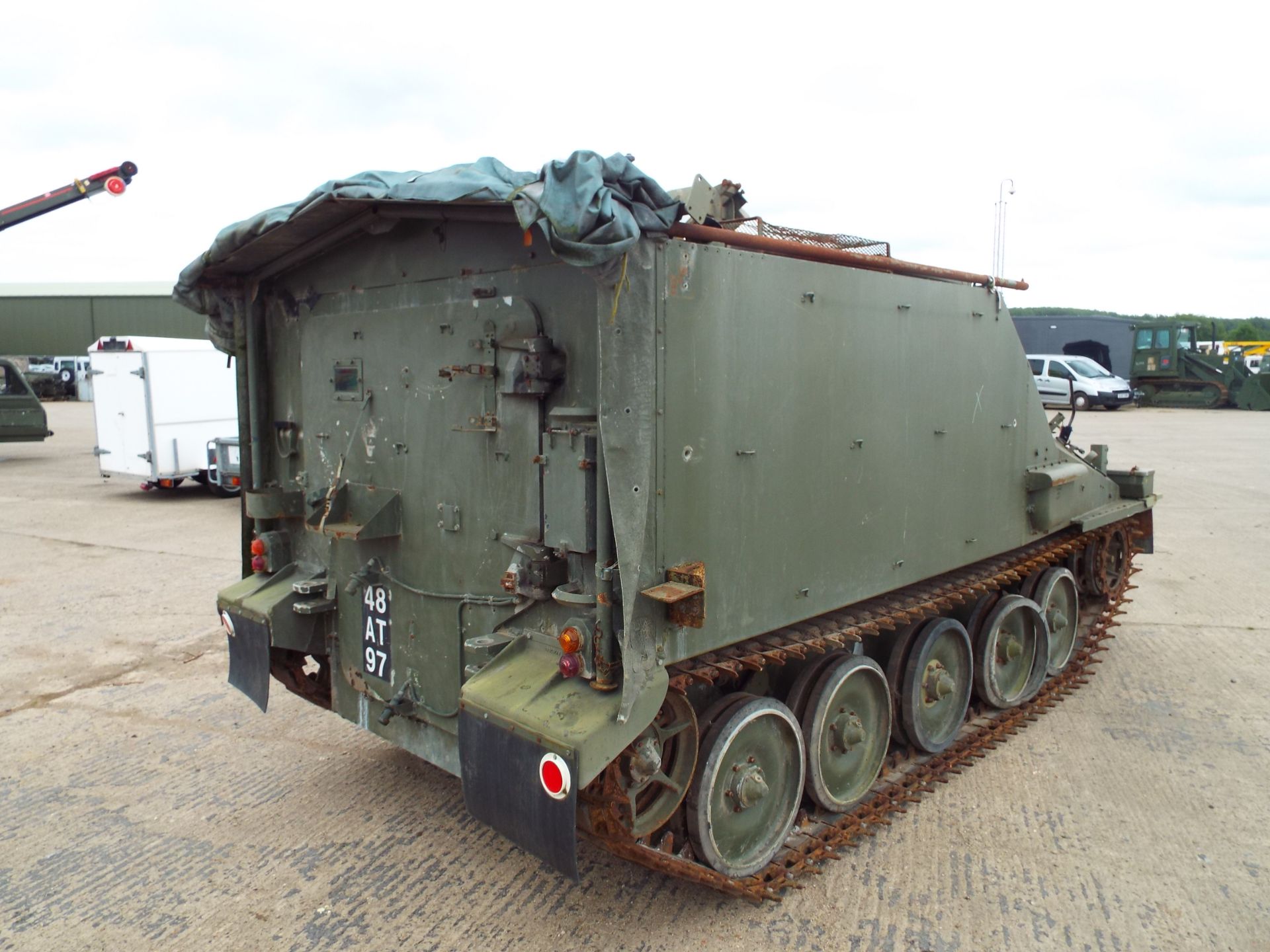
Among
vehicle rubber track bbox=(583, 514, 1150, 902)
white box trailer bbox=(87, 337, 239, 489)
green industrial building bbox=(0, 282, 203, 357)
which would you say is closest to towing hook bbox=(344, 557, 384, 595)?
vehicle rubber track bbox=(583, 514, 1150, 902)

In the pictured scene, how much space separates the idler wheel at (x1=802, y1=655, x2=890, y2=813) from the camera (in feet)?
13.8

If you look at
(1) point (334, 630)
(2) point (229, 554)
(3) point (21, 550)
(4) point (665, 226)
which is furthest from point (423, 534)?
(3) point (21, 550)

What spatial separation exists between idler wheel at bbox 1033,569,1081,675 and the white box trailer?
1122 centimetres

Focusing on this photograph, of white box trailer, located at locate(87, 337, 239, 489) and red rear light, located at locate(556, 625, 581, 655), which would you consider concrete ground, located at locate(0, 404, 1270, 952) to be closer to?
A: red rear light, located at locate(556, 625, 581, 655)

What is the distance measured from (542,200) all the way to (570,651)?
59.6 inches

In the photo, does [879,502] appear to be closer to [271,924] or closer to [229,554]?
[271,924]

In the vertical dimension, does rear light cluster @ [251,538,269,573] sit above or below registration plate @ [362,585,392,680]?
above

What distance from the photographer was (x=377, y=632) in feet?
14.3

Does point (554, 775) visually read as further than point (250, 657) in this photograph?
No

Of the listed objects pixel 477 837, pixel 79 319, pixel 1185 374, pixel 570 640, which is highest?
pixel 79 319

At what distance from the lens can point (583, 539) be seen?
323 cm

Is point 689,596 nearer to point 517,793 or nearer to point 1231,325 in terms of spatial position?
point 517,793

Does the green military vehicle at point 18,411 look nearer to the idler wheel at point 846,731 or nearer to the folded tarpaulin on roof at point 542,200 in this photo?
the folded tarpaulin on roof at point 542,200

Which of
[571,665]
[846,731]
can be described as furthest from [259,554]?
[846,731]
